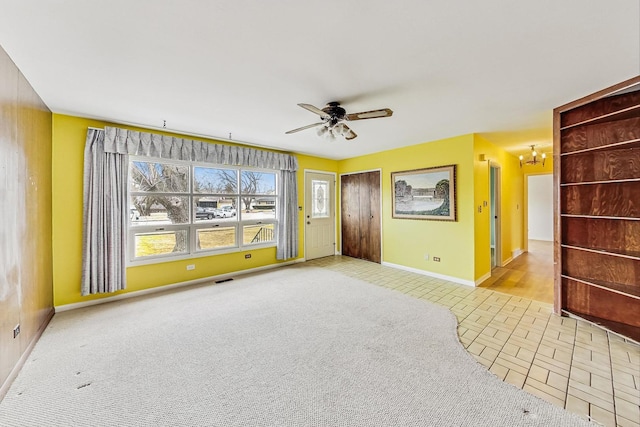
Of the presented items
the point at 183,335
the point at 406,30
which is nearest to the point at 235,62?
the point at 406,30

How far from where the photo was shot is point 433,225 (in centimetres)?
450

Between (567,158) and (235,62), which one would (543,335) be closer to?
(567,158)

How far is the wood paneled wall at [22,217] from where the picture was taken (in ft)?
6.19

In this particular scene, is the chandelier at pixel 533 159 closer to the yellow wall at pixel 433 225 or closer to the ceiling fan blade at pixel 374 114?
the yellow wall at pixel 433 225

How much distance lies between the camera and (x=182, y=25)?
1605 millimetres

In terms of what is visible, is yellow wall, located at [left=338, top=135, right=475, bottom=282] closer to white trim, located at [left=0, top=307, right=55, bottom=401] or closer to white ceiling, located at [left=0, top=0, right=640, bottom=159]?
white ceiling, located at [left=0, top=0, right=640, bottom=159]

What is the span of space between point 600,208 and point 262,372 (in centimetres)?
384

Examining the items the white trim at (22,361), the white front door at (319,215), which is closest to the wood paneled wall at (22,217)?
the white trim at (22,361)

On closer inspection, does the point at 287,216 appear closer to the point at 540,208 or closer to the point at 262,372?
the point at 262,372

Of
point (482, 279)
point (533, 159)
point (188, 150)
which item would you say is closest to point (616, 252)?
point (482, 279)

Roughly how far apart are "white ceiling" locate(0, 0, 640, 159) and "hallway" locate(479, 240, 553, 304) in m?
2.47

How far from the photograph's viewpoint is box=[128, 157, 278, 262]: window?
376cm

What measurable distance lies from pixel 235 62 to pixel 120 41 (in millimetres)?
768

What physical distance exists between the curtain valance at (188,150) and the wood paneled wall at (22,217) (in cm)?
67
